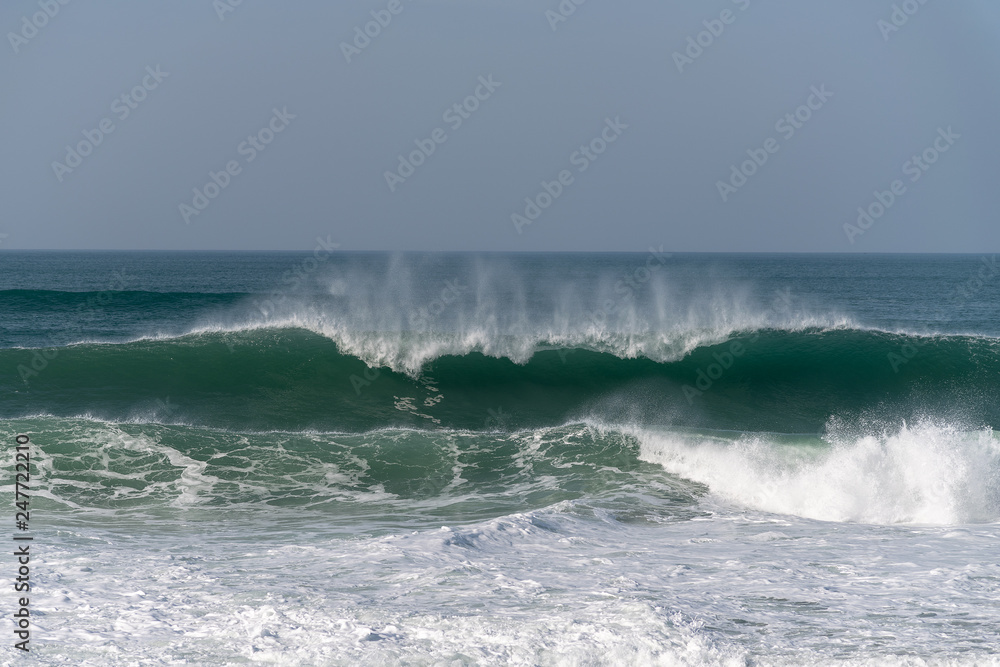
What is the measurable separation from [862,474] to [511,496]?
4.23 meters

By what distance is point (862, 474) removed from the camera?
849 cm

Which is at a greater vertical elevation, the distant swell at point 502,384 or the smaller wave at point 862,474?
the distant swell at point 502,384

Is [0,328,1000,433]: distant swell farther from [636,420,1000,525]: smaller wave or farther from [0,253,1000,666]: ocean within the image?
[636,420,1000,525]: smaller wave

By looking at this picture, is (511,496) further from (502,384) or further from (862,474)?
(502,384)

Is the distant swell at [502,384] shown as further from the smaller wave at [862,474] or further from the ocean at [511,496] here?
the smaller wave at [862,474]

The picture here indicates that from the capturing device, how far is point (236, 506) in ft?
27.3

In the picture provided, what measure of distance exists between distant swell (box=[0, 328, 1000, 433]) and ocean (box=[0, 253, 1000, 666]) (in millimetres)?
70

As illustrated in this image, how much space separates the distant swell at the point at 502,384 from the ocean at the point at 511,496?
0.07 m

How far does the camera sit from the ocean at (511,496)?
14.3ft

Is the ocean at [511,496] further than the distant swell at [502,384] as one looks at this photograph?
No

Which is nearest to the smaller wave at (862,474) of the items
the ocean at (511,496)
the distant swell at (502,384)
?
the ocean at (511,496)

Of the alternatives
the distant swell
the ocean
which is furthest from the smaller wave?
the distant swell

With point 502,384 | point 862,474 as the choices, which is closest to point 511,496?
point 862,474

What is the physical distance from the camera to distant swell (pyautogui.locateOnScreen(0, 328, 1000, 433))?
13109 mm
